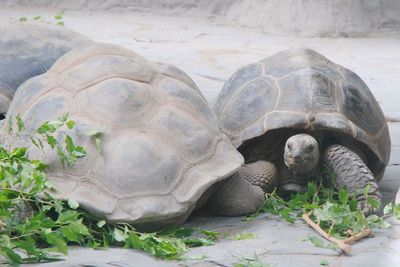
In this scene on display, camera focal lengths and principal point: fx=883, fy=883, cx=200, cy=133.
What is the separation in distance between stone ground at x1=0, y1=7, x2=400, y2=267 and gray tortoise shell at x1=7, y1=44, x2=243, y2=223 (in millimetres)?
220

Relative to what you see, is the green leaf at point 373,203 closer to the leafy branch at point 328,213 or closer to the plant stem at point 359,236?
the leafy branch at point 328,213

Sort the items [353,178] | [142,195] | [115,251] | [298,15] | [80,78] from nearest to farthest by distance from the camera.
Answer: [115,251], [142,195], [80,78], [353,178], [298,15]

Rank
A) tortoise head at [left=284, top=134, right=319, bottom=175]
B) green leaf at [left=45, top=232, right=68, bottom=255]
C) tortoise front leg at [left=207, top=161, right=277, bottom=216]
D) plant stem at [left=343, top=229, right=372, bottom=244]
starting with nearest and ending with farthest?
1. green leaf at [left=45, top=232, right=68, bottom=255]
2. plant stem at [left=343, top=229, right=372, bottom=244]
3. tortoise front leg at [left=207, top=161, right=277, bottom=216]
4. tortoise head at [left=284, top=134, right=319, bottom=175]

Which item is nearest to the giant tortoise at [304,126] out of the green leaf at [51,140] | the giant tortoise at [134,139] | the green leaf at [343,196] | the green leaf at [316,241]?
the green leaf at [343,196]

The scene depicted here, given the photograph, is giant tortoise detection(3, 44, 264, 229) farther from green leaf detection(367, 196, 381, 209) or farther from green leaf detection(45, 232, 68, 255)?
green leaf detection(367, 196, 381, 209)

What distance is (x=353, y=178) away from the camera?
152 inches

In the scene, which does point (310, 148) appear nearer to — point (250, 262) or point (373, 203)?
point (373, 203)

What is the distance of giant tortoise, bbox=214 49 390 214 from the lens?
3.88 metres

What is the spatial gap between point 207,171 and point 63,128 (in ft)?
1.92

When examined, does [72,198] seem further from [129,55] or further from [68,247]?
[129,55]

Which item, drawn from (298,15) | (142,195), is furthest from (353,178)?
(298,15)

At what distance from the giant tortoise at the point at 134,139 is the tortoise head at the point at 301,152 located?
8.0 inches

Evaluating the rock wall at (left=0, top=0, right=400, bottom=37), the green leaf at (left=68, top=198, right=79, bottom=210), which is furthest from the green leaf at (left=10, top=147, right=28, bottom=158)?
the rock wall at (left=0, top=0, right=400, bottom=37)

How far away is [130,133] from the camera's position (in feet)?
11.2
